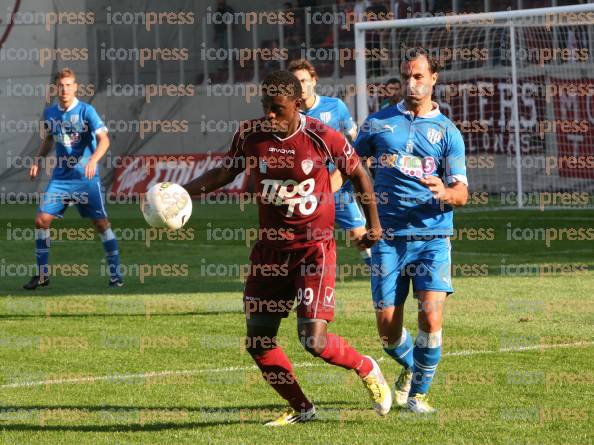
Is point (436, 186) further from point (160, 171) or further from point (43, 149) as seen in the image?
point (160, 171)

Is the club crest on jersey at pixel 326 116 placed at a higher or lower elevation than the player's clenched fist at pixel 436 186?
higher

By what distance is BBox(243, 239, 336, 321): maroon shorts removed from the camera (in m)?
6.70

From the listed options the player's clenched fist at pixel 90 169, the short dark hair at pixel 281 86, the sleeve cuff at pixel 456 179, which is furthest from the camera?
the player's clenched fist at pixel 90 169

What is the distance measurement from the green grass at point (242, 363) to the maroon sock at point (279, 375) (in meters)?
0.20

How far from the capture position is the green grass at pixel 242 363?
22.1ft

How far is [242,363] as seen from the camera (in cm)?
898

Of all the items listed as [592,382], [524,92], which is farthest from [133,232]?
[592,382]

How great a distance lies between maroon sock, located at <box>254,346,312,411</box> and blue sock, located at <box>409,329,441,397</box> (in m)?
0.75

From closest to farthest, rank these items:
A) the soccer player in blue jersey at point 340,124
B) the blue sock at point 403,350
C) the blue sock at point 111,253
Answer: the blue sock at point 403,350 < the soccer player in blue jersey at point 340,124 < the blue sock at point 111,253

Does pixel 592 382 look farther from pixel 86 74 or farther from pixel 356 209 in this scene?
pixel 86 74

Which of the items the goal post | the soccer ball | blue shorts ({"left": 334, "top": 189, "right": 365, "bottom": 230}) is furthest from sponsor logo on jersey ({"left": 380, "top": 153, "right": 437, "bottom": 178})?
the goal post

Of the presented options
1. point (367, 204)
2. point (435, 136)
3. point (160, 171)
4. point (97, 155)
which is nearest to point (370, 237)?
point (367, 204)

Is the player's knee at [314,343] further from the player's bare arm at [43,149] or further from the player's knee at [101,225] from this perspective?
the player's bare arm at [43,149]

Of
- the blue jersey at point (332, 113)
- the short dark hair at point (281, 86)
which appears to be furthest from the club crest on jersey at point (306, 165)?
the blue jersey at point (332, 113)
